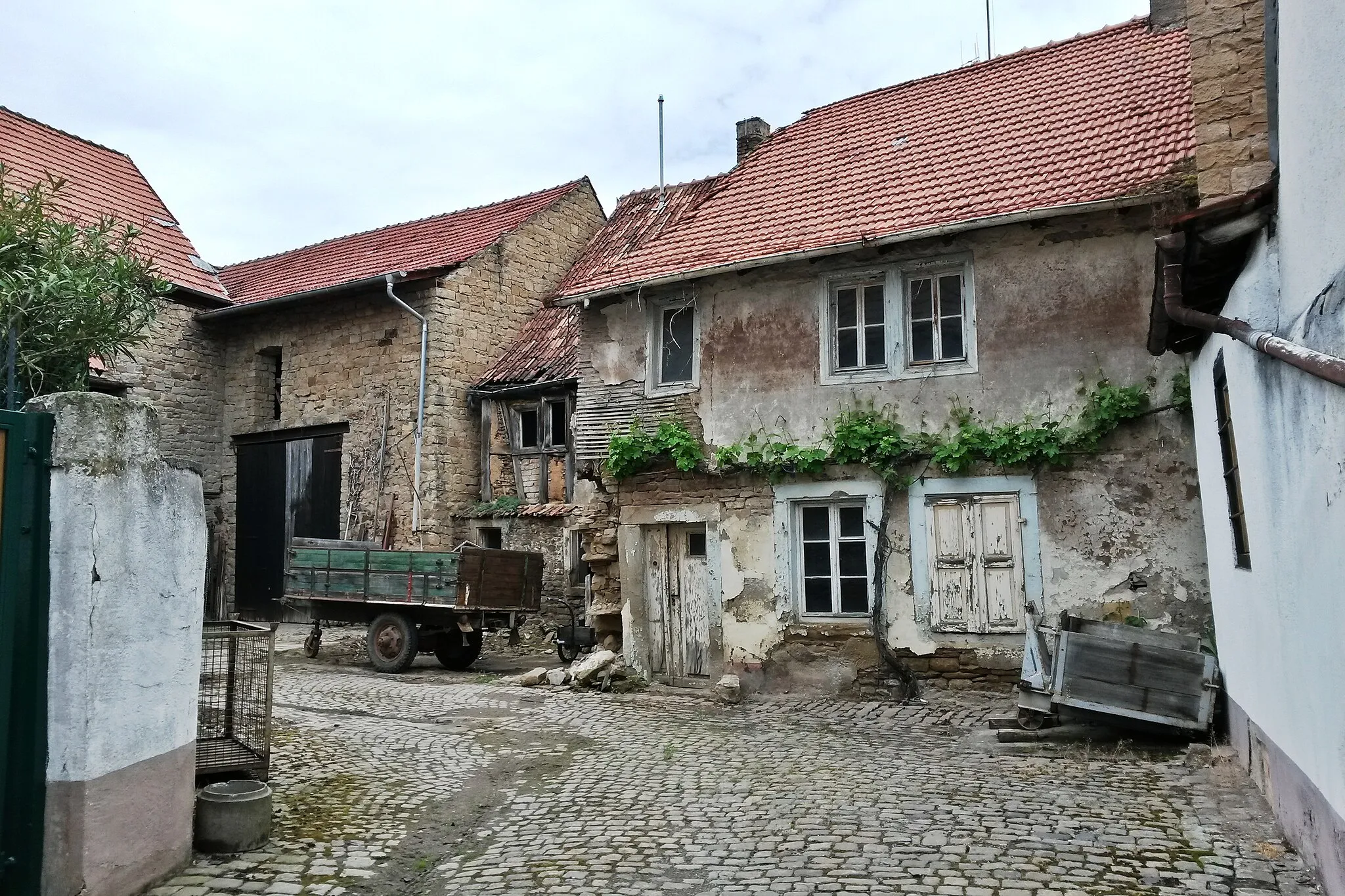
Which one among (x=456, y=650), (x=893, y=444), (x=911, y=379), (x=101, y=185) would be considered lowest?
(x=456, y=650)

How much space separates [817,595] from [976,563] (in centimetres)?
178

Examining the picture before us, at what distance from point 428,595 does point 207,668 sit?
23.3ft

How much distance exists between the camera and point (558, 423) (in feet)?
59.1

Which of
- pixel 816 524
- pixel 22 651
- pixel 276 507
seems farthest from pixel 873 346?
pixel 276 507

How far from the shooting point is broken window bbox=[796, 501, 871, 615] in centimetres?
1121

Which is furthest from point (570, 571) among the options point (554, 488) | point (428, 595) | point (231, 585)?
point (231, 585)

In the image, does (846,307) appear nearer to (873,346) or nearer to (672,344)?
(873,346)

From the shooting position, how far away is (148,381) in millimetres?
19656

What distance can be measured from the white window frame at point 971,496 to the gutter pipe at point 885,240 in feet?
8.22

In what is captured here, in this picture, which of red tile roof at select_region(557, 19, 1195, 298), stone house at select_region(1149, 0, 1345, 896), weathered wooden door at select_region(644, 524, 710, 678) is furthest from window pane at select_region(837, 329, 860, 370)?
stone house at select_region(1149, 0, 1345, 896)

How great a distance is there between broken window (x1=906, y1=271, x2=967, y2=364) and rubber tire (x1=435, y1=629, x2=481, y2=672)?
23.1 feet

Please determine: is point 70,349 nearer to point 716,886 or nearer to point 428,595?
point 716,886

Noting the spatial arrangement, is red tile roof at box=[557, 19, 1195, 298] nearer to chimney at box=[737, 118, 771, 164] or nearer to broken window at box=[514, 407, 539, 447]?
chimney at box=[737, 118, 771, 164]

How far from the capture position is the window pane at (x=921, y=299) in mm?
11078
